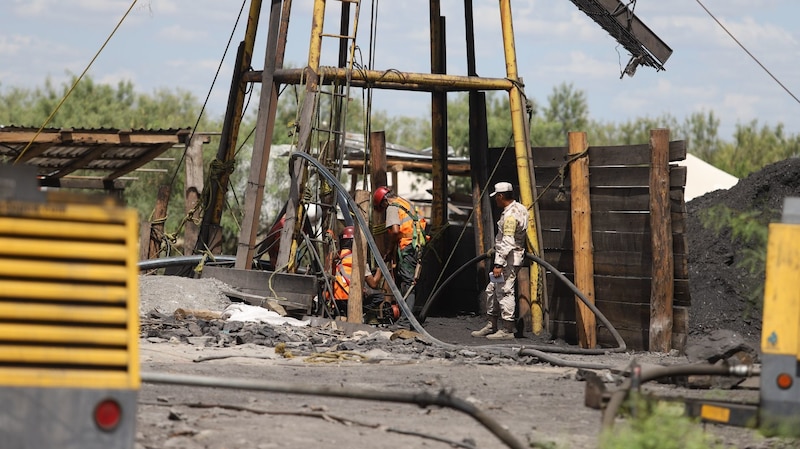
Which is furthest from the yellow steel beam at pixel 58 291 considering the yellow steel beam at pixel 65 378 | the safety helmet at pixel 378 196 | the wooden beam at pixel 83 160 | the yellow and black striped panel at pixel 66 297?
the wooden beam at pixel 83 160

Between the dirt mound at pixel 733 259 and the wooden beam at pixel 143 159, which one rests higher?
the wooden beam at pixel 143 159

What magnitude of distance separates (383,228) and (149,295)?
340 centimetres

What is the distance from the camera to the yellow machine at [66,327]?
17.7ft

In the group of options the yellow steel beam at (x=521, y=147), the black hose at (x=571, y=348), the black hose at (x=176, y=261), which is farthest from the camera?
the black hose at (x=176, y=261)

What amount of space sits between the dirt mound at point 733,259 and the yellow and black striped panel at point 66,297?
10062 mm

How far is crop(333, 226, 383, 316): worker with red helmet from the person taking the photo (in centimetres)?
1636

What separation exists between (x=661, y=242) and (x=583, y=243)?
1.31m

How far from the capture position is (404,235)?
17094 millimetres

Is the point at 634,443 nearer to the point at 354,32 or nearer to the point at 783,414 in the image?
the point at 783,414

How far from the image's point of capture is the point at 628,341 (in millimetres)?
14914

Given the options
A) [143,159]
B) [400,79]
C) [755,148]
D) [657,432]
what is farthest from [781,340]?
[755,148]

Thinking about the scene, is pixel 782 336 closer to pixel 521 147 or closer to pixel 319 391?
pixel 319 391

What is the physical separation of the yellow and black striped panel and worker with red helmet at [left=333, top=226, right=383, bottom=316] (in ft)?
34.2

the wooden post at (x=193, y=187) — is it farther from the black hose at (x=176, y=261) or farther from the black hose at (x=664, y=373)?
the black hose at (x=664, y=373)
